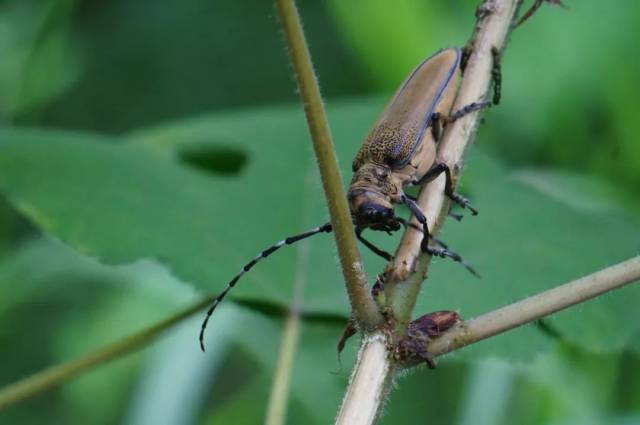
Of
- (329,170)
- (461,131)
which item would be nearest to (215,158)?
(461,131)

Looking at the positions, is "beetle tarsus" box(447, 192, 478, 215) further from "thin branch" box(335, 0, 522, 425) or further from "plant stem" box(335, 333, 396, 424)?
"plant stem" box(335, 333, 396, 424)

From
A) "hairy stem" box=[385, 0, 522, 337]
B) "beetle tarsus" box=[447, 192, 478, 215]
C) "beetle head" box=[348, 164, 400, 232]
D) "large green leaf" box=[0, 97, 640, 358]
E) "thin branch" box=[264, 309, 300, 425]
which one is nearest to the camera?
"hairy stem" box=[385, 0, 522, 337]

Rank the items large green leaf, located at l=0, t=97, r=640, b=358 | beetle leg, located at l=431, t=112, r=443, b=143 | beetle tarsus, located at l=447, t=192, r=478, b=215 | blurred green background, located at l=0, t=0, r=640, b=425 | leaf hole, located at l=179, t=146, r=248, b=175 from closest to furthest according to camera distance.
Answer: beetle tarsus, located at l=447, t=192, r=478, b=215 < beetle leg, located at l=431, t=112, r=443, b=143 < large green leaf, located at l=0, t=97, r=640, b=358 < blurred green background, located at l=0, t=0, r=640, b=425 < leaf hole, located at l=179, t=146, r=248, b=175

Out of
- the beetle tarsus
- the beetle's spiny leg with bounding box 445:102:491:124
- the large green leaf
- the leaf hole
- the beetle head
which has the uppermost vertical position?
the beetle's spiny leg with bounding box 445:102:491:124

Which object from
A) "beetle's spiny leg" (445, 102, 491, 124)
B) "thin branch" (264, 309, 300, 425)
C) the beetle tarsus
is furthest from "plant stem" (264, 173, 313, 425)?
"beetle's spiny leg" (445, 102, 491, 124)

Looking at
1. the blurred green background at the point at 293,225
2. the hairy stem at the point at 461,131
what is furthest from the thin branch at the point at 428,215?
the blurred green background at the point at 293,225

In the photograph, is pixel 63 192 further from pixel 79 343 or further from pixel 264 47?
pixel 264 47

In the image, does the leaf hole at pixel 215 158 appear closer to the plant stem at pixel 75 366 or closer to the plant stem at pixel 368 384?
the plant stem at pixel 75 366
